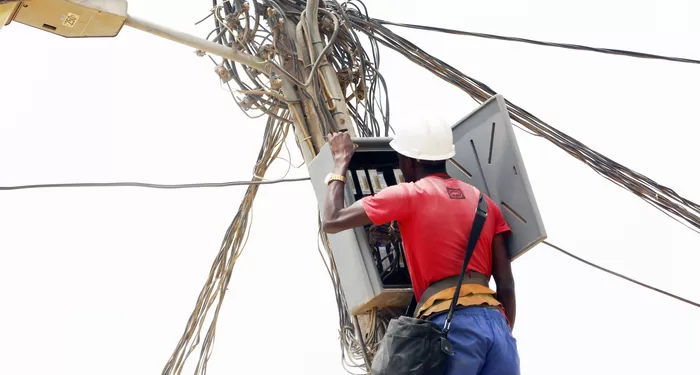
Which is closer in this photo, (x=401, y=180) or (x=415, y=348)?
(x=415, y=348)

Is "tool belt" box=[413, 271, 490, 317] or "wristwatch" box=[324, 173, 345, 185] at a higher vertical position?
"wristwatch" box=[324, 173, 345, 185]

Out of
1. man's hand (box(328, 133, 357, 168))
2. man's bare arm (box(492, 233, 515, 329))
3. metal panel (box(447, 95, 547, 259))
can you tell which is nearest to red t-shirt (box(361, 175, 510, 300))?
man's bare arm (box(492, 233, 515, 329))

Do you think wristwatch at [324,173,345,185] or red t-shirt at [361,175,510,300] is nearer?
red t-shirt at [361,175,510,300]

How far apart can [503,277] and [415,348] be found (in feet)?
1.91

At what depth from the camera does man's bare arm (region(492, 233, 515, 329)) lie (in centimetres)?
419

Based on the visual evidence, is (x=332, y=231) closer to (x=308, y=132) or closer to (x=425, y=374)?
(x=425, y=374)

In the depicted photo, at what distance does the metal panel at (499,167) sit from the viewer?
4156 millimetres

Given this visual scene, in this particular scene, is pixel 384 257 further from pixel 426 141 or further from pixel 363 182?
pixel 426 141

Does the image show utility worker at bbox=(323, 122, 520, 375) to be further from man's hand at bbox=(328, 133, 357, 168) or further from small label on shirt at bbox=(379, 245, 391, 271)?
small label on shirt at bbox=(379, 245, 391, 271)

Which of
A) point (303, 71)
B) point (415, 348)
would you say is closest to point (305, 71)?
point (303, 71)

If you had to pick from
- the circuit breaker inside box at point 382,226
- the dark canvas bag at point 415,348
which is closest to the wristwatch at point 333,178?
the circuit breaker inside box at point 382,226

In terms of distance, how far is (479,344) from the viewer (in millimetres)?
3908

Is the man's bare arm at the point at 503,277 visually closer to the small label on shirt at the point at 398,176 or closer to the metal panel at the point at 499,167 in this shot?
the metal panel at the point at 499,167

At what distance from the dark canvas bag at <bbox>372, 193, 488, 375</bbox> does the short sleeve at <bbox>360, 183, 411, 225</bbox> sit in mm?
321
